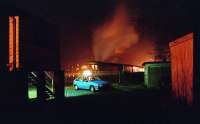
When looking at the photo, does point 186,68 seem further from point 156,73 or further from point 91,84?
point 156,73

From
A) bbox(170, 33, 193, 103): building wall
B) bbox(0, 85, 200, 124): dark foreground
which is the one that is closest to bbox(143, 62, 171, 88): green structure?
bbox(170, 33, 193, 103): building wall

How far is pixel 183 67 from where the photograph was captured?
51.2 feet

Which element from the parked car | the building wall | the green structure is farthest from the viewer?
the green structure

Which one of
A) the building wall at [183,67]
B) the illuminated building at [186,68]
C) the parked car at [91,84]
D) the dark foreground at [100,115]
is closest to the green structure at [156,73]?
the parked car at [91,84]

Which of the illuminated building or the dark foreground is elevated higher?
the illuminated building

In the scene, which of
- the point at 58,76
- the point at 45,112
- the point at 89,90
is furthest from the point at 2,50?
the point at 89,90

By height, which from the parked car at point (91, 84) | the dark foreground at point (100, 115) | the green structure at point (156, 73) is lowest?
the dark foreground at point (100, 115)

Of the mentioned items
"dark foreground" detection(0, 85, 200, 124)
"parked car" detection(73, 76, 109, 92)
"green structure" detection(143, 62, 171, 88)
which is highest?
"green structure" detection(143, 62, 171, 88)

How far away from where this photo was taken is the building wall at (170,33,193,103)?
47.4 feet

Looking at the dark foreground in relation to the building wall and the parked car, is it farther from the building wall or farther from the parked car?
the parked car

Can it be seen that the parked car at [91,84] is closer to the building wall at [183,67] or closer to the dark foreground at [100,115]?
the dark foreground at [100,115]

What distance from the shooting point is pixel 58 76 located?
21.5m

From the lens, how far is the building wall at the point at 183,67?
14436mm

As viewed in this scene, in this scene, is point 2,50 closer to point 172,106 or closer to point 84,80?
point 172,106
